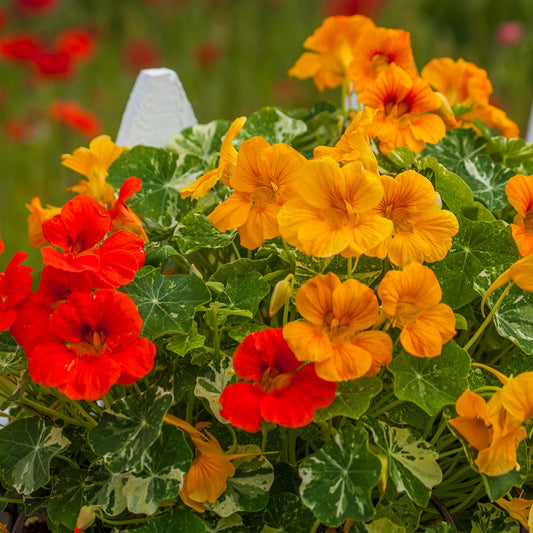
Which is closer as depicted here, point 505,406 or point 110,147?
point 505,406

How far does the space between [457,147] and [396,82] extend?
19 centimetres

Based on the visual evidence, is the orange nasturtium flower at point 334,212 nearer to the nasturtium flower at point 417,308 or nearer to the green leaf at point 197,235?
the nasturtium flower at point 417,308

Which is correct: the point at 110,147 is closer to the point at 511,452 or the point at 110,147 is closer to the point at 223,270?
the point at 223,270

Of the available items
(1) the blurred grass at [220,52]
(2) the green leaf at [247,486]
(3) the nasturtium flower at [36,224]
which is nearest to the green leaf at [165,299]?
(2) the green leaf at [247,486]

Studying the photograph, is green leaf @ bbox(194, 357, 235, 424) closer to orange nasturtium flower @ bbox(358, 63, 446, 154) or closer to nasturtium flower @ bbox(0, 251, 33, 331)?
nasturtium flower @ bbox(0, 251, 33, 331)

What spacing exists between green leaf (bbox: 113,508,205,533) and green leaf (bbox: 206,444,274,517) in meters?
0.02

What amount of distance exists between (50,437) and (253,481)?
0.66ft

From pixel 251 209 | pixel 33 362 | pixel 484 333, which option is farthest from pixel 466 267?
pixel 33 362

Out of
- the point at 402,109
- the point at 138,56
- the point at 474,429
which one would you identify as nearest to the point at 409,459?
the point at 474,429

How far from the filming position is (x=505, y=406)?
60cm

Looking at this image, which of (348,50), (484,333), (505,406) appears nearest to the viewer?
(505,406)

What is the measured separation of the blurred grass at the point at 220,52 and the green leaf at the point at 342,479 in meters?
1.97

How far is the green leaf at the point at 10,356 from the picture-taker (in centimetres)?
69

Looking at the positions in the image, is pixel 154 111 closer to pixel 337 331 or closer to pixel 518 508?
pixel 337 331
